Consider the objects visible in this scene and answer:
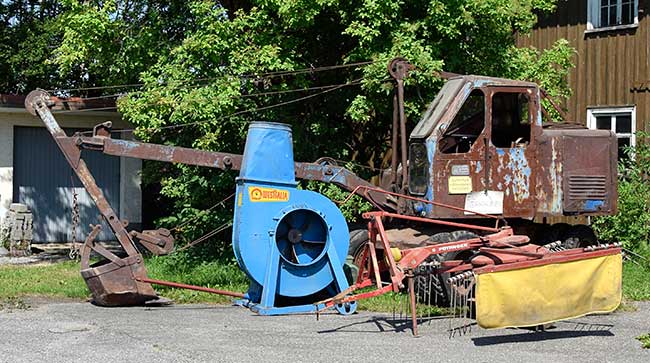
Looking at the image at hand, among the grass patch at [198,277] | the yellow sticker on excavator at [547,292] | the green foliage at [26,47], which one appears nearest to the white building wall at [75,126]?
the green foliage at [26,47]

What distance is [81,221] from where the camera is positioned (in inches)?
767

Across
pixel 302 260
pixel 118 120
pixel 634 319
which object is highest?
pixel 118 120

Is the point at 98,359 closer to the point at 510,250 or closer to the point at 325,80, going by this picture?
the point at 510,250

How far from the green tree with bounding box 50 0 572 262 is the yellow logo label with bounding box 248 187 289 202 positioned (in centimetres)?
322

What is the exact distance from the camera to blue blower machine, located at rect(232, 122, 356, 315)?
10.0m

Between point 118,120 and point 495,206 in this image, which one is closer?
point 495,206

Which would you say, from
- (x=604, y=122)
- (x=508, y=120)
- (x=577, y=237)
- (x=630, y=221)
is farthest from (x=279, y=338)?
(x=604, y=122)

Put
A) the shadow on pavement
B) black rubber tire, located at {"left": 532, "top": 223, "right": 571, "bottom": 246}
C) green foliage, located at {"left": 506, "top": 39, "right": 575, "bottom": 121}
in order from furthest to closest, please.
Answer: green foliage, located at {"left": 506, "top": 39, "right": 575, "bottom": 121} → black rubber tire, located at {"left": 532, "top": 223, "right": 571, "bottom": 246} → the shadow on pavement

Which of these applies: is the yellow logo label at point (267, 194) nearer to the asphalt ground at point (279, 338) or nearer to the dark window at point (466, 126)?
the asphalt ground at point (279, 338)

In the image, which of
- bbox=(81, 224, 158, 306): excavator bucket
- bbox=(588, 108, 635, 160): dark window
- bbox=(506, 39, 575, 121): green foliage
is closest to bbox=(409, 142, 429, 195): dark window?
bbox=(81, 224, 158, 306): excavator bucket

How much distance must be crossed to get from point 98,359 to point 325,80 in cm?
807

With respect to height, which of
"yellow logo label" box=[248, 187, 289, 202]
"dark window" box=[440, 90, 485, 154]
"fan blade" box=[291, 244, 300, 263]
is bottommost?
"fan blade" box=[291, 244, 300, 263]

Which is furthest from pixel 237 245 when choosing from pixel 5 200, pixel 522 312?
pixel 5 200

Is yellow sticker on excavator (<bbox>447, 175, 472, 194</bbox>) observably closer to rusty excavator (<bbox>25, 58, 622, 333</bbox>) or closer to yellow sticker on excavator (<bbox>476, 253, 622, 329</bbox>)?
rusty excavator (<bbox>25, 58, 622, 333</bbox>)
